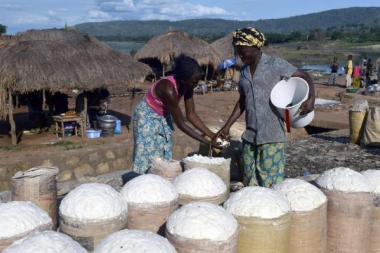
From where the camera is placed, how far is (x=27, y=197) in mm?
2215

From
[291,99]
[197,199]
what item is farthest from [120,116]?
[197,199]

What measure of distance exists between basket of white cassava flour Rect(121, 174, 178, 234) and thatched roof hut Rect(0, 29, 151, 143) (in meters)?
7.50

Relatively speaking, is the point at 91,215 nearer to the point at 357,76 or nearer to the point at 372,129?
the point at 372,129

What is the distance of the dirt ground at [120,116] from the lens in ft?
30.3

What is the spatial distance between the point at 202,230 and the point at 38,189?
3.00 ft

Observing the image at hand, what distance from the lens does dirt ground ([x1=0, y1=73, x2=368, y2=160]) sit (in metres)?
9.23

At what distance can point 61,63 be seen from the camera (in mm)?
9648

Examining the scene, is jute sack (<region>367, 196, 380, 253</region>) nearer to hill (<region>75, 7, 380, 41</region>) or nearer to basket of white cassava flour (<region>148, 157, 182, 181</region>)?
basket of white cassava flour (<region>148, 157, 182, 181</region>)

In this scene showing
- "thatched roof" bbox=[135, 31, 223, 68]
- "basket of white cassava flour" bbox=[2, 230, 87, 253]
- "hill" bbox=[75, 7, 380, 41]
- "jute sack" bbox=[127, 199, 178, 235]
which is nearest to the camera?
"basket of white cassava flour" bbox=[2, 230, 87, 253]

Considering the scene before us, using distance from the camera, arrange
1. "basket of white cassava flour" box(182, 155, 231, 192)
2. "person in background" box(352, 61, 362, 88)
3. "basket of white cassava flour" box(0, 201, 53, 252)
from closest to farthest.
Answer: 1. "basket of white cassava flour" box(0, 201, 53, 252)
2. "basket of white cassava flour" box(182, 155, 231, 192)
3. "person in background" box(352, 61, 362, 88)

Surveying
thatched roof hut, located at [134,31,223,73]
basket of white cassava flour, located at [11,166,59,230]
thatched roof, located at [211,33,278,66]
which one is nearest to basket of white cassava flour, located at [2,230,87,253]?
basket of white cassava flour, located at [11,166,59,230]

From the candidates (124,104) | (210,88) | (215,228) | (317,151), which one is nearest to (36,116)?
(124,104)

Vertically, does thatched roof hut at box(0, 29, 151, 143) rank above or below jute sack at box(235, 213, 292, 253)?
above

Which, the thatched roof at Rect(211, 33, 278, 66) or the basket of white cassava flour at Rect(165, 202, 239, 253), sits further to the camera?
the thatched roof at Rect(211, 33, 278, 66)
